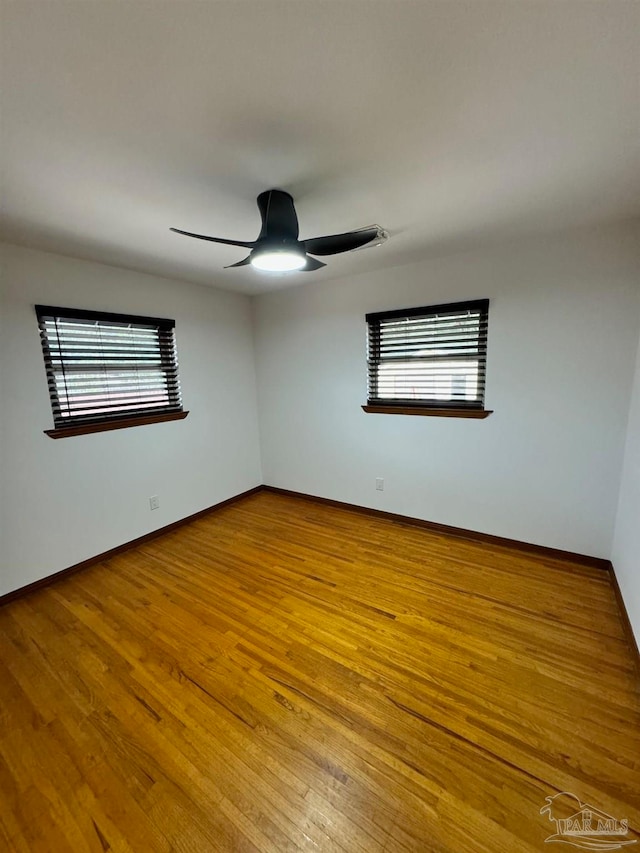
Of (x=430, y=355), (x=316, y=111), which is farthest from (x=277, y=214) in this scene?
(x=430, y=355)

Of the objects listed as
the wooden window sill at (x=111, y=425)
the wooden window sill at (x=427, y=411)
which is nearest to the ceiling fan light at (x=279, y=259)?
the wooden window sill at (x=427, y=411)

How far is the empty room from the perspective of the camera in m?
1.04

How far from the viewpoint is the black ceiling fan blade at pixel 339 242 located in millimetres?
1594

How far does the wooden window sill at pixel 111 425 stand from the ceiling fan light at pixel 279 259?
1.98 m

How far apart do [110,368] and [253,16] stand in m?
2.61

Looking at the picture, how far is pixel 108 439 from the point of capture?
2.82 m

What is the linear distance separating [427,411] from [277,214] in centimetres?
202

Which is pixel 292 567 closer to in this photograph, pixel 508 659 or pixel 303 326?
pixel 508 659

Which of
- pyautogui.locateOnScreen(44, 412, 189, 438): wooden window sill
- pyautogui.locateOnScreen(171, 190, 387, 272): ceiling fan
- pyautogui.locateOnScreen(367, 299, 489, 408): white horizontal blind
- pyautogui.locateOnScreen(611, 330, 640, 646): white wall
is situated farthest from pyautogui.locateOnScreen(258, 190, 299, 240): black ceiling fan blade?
pyautogui.locateOnScreen(611, 330, 640, 646): white wall

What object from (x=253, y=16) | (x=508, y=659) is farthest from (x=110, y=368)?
(x=508, y=659)

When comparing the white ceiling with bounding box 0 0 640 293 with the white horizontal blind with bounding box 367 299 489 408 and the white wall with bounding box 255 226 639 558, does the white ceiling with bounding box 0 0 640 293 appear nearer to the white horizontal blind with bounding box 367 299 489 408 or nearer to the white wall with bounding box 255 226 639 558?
the white wall with bounding box 255 226 639 558

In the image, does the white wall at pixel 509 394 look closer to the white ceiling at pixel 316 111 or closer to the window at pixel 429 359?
the window at pixel 429 359

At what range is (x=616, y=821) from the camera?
1132 mm

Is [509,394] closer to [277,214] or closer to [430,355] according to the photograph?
[430,355]
